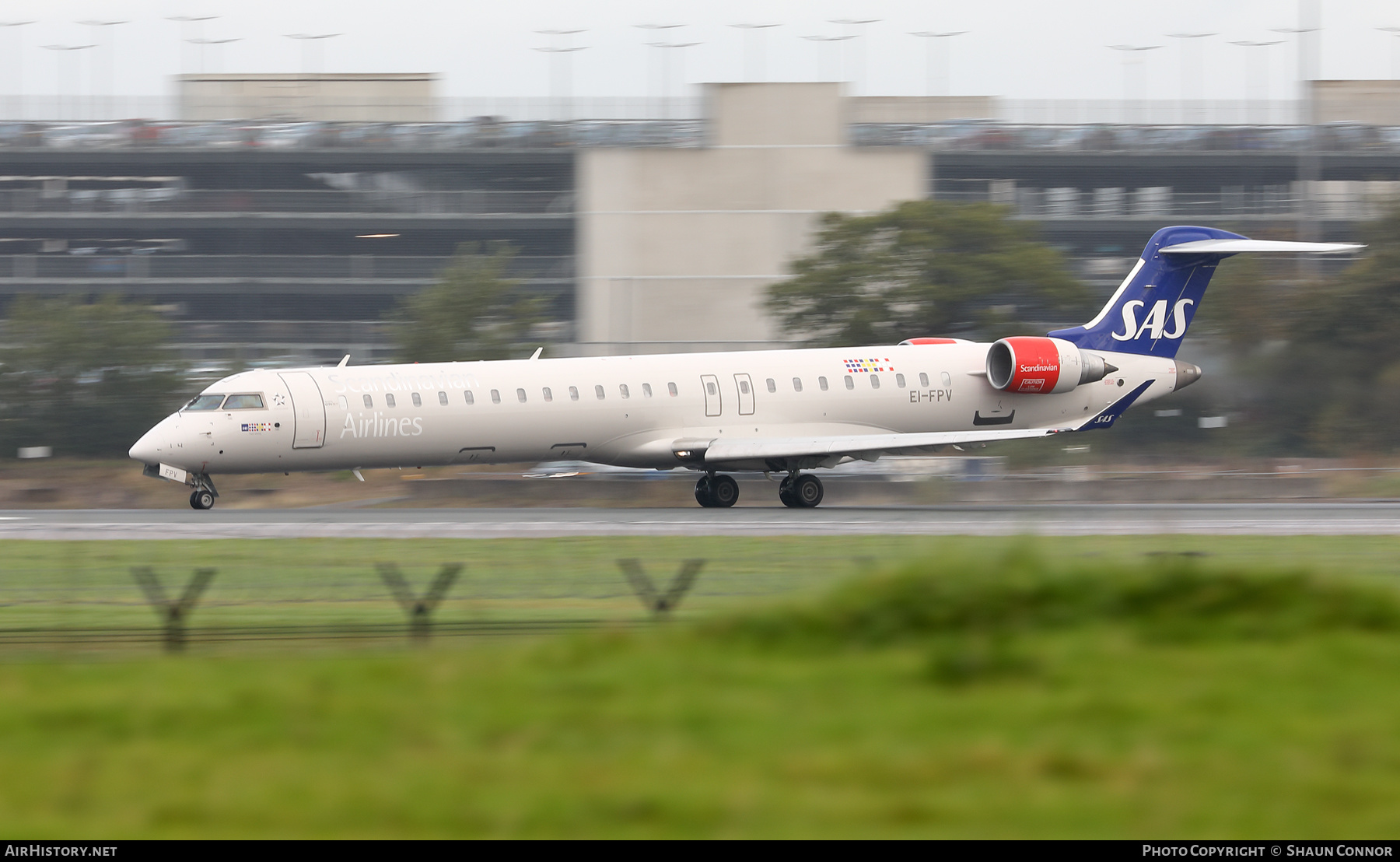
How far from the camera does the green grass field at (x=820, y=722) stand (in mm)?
6934

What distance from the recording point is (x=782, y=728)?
7887 mm

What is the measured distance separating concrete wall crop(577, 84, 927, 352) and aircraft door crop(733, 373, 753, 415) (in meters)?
27.7

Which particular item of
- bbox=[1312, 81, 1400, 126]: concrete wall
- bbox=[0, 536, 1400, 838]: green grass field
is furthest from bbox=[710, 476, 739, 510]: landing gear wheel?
bbox=[1312, 81, 1400, 126]: concrete wall

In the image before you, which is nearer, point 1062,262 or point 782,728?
point 782,728

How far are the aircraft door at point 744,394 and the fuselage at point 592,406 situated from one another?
0.9 inches

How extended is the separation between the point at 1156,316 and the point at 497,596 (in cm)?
2257

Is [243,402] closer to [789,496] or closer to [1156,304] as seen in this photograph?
[789,496]

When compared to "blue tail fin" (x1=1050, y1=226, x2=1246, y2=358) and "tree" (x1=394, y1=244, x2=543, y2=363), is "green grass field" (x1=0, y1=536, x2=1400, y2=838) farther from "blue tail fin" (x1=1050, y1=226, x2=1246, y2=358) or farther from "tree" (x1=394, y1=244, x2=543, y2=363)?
"tree" (x1=394, y1=244, x2=543, y2=363)

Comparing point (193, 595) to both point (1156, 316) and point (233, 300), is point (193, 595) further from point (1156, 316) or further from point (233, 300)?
point (233, 300)

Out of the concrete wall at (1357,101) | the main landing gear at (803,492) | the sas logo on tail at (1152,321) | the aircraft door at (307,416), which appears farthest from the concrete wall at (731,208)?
the concrete wall at (1357,101)

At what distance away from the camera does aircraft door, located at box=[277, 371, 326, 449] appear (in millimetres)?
28266

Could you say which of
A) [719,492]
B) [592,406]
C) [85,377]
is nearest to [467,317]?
[85,377]

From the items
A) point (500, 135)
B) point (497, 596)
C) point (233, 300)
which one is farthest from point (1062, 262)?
point (233, 300)

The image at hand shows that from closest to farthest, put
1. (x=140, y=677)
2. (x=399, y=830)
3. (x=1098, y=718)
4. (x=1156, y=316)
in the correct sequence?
1. (x=399, y=830)
2. (x=1098, y=718)
3. (x=140, y=677)
4. (x=1156, y=316)
